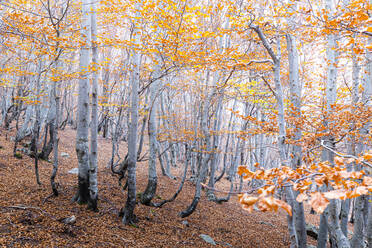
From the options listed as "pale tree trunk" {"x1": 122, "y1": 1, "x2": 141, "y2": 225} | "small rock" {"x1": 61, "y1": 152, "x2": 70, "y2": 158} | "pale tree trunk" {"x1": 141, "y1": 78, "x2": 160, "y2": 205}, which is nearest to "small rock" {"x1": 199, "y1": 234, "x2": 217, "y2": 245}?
"pale tree trunk" {"x1": 141, "y1": 78, "x2": 160, "y2": 205}

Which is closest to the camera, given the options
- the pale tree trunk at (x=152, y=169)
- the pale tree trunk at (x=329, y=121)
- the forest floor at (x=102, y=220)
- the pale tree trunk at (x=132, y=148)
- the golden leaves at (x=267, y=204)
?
the golden leaves at (x=267, y=204)

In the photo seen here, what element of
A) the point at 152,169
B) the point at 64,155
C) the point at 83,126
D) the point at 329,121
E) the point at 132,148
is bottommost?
the point at 64,155

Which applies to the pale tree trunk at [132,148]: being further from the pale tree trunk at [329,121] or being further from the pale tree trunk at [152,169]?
the pale tree trunk at [329,121]

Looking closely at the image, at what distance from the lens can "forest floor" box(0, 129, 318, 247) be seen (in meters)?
3.84

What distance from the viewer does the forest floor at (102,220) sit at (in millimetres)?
3842

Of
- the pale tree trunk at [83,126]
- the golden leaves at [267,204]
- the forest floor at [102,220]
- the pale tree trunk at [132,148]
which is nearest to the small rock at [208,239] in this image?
the forest floor at [102,220]

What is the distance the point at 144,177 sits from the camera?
9.62 m

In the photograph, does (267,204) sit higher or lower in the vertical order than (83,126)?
lower

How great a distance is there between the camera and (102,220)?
15.6 feet

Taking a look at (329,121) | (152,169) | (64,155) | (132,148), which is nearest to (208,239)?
(152,169)

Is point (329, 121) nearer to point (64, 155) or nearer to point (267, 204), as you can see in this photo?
point (267, 204)

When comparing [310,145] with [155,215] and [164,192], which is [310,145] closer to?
[155,215]

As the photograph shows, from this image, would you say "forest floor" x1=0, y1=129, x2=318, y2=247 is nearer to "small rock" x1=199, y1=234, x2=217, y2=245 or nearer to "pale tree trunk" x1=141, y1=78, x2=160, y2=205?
"small rock" x1=199, y1=234, x2=217, y2=245

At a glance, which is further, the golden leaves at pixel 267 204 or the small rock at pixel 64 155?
the small rock at pixel 64 155
